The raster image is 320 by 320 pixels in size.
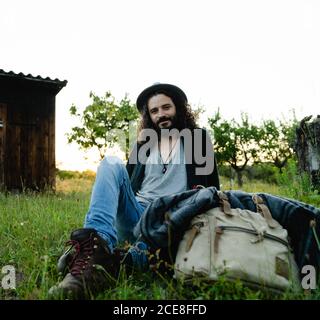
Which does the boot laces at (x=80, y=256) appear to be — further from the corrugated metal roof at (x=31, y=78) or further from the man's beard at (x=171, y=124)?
the corrugated metal roof at (x=31, y=78)

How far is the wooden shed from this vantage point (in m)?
9.82

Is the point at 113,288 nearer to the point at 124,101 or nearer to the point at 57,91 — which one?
the point at 57,91

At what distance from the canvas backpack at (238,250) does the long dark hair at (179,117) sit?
1.35 m

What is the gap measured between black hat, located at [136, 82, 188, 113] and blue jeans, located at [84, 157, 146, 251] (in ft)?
3.13

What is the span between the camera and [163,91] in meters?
3.40

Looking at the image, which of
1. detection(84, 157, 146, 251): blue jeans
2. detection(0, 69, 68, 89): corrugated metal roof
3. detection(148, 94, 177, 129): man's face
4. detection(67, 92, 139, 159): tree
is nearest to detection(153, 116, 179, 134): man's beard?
detection(148, 94, 177, 129): man's face

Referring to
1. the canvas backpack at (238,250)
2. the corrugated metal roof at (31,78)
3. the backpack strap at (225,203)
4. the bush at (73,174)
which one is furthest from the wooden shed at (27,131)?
the bush at (73,174)

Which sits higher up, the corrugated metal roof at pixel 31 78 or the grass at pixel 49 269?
the corrugated metal roof at pixel 31 78

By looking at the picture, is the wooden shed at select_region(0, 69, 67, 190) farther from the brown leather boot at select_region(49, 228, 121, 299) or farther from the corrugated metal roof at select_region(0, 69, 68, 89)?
the brown leather boot at select_region(49, 228, 121, 299)

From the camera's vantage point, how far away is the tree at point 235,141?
99.5 feet

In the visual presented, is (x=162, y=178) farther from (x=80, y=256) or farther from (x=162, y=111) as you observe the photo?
(x=80, y=256)

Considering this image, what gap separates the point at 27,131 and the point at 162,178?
801 cm

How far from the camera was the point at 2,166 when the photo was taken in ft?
31.8
